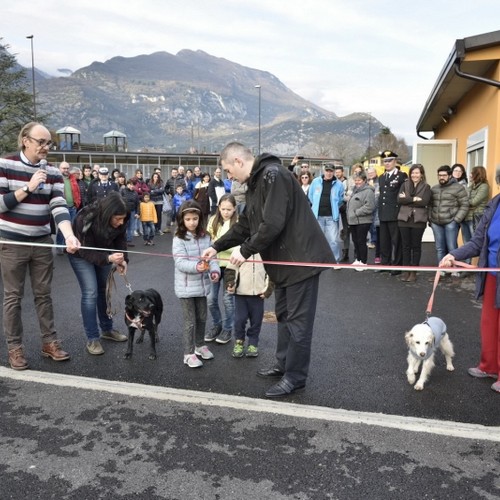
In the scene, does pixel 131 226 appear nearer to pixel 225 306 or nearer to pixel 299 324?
pixel 225 306

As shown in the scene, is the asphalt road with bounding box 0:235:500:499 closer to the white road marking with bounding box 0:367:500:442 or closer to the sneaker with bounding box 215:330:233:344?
the white road marking with bounding box 0:367:500:442

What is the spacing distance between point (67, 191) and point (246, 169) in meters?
8.33

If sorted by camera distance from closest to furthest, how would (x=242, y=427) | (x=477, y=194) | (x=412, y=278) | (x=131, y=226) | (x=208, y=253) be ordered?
(x=242, y=427) → (x=208, y=253) → (x=477, y=194) → (x=412, y=278) → (x=131, y=226)

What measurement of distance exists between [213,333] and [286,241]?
2.10m

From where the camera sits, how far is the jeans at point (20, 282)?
459 cm

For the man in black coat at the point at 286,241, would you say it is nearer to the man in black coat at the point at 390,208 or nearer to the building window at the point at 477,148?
the man in black coat at the point at 390,208

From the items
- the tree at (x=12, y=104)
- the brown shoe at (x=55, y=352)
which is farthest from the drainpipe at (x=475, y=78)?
the tree at (x=12, y=104)

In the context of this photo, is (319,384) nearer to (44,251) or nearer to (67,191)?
(44,251)

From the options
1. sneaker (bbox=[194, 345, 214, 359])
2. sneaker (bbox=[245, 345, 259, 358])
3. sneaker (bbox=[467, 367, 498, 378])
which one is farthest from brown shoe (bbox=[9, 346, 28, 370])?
sneaker (bbox=[467, 367, 498, 378])

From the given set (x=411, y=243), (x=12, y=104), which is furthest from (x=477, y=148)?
(x=12, y=104)

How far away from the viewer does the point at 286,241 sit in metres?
4.03

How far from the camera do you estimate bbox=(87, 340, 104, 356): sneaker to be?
16.8 ft

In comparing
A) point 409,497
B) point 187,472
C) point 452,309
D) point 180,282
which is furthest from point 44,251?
point 452,309

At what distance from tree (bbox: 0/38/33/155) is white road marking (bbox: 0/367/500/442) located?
32.7 metres
